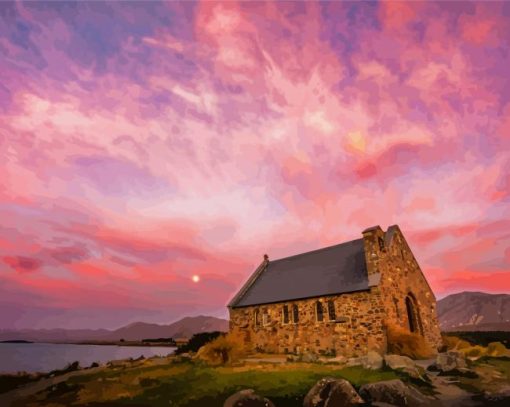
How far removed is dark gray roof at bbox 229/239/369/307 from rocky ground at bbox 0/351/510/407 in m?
7.87

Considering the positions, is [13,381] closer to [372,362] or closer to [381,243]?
[372,362]

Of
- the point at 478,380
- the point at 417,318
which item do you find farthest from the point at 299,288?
the point at 478,380

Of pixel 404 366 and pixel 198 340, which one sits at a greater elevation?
pixel 198 340

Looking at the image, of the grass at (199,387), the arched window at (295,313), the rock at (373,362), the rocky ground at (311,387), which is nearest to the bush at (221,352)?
the rocky ground at (311,387)

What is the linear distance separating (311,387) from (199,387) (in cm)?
544

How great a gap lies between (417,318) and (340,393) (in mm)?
21062

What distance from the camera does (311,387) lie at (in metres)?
15.6

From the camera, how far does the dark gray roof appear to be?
29.4m

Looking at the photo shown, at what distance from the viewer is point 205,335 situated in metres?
40.1

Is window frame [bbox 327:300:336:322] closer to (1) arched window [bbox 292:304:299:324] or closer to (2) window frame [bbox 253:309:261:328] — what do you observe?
(1) arched window [bbox 292:304:299:324]

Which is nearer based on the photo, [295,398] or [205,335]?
[295,398]

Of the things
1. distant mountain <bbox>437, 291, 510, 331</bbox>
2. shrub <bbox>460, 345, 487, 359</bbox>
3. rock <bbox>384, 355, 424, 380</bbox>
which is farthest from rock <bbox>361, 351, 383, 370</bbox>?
distant mountain <bbox>437, 291, 510, 331</bbox>

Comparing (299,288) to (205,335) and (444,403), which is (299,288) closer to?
(205,335)

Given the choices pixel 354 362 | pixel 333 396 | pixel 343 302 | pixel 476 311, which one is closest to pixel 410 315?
pixel 343 302
